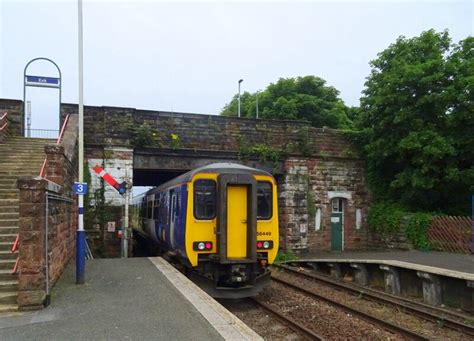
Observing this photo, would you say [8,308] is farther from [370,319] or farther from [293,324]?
[370,319]

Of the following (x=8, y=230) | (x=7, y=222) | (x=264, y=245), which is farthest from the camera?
(x=264, y=245)

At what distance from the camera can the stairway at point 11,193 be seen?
7.54 meters

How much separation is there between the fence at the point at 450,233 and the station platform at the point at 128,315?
1125cm

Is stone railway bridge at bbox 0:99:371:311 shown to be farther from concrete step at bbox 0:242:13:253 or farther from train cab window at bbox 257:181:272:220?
train cab window at bbox 257:181:272:220

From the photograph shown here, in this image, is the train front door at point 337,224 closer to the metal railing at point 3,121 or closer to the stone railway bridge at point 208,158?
the stone railway bridge at point 208,158

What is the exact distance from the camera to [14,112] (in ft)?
53.9

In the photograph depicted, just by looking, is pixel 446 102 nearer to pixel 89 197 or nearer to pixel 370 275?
pixel 370 275

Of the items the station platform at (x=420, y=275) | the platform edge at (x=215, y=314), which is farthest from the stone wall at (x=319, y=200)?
the platform edge at (x=215, y=314)

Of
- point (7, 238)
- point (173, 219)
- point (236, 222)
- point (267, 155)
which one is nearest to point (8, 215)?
point (7, 238)

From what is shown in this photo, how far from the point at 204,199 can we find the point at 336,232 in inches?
451

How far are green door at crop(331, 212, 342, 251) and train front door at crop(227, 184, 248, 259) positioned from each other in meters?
11.0

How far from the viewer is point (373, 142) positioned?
64.9 ft

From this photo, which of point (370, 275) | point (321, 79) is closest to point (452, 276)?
point (370, 275)

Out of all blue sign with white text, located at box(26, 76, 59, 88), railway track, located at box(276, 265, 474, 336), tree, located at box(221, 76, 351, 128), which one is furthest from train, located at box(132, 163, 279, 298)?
tree, located at box(221, 76, 351, 128)
